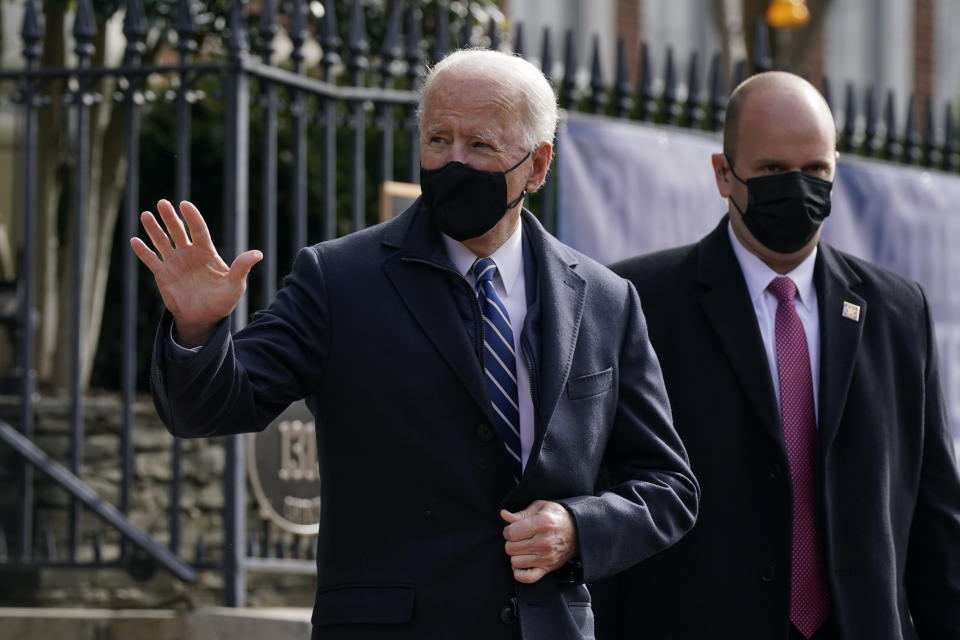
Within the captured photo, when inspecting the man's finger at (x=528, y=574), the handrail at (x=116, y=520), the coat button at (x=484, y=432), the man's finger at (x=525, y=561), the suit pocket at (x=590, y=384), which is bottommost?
the handrail at (x=116, y=520)

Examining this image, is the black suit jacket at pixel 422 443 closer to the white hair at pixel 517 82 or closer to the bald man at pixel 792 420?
the white hair at pixel 517 82

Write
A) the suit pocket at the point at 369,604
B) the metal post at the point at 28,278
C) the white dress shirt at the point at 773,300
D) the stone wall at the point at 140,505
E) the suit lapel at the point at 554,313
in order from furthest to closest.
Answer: the stone wall at the point at 140,505
the metal post at the point at 28,278
the white dress shirt at the point at 773,300
the suit lapel at the point at 554,313
the suit pocket at the point at 369,604

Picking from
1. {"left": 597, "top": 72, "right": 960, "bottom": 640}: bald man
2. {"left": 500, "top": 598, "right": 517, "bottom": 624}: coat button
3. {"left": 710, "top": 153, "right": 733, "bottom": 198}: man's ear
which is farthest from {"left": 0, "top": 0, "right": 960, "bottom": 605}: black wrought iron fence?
{"left": 500, "top": 598, "right": 517, "bottom": 624}: coat button

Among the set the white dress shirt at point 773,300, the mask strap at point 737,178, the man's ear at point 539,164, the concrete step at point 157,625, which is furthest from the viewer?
the concrete step at point 157,625

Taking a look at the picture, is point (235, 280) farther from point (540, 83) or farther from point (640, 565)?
point (640, 565)

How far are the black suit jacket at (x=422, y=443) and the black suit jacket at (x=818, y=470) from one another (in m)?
0.66

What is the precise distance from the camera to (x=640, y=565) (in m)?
3.70

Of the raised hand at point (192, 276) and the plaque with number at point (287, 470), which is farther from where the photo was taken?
the plaque with number at point (287, 470)

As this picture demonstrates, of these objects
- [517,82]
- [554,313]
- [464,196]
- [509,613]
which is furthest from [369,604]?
[517,82]

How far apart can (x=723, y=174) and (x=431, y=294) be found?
1.27 m

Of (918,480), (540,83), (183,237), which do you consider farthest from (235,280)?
→ (918,480)

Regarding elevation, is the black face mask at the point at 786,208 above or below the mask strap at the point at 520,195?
below

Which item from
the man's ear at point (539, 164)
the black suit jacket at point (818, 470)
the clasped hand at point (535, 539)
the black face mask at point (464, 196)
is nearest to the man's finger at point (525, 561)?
the clasped hand at point (535, 539)

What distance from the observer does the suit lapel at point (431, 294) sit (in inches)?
112
